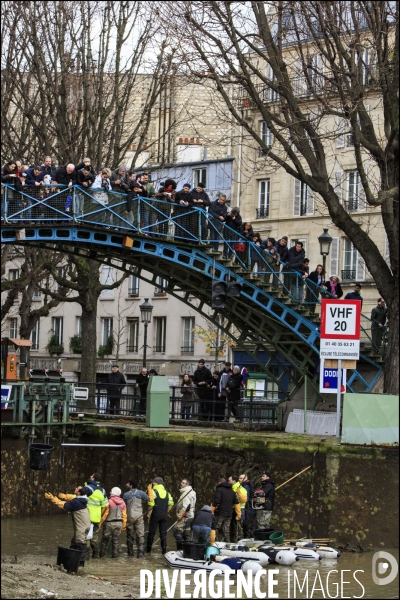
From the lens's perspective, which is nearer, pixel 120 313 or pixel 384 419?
→ pixel 384 419

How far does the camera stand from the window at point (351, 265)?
179 ft

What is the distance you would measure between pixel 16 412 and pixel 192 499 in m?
6.97

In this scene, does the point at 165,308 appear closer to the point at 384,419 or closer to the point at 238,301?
the point at 238,301

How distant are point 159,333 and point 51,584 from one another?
145 ft

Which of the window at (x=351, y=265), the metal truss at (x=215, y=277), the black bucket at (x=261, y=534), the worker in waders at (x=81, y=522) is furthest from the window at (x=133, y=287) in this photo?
the worker in waders at (x=81, y=522)

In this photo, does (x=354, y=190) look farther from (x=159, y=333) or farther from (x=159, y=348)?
(x=159, y=348)

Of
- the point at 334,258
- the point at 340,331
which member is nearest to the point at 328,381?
the point at 340,331

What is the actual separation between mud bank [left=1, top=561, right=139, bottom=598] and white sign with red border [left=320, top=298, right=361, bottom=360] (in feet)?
23.6

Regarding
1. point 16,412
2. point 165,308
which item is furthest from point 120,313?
point 16,412

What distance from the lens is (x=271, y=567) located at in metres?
23.4

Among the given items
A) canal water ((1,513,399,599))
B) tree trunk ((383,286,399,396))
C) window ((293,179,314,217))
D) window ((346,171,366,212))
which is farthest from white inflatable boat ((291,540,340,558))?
window ((293,179,314,217))

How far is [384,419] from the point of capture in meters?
26.7

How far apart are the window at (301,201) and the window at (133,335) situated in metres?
12.8

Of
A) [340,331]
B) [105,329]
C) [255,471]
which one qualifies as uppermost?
[105,329]
